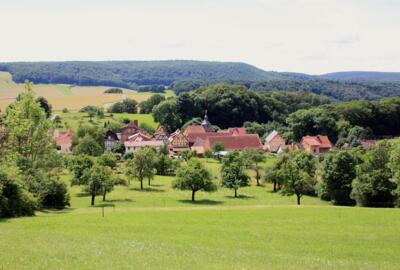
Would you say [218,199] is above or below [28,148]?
below

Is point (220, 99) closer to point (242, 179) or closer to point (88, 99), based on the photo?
point (88, 99)

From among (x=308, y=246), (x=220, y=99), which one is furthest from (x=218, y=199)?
(x=220, y=99)

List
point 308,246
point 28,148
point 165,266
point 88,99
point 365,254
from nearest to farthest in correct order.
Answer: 1. point 165,266
2. point 365,254
3. point 308,246
4. point 28,148
5. point 88,99

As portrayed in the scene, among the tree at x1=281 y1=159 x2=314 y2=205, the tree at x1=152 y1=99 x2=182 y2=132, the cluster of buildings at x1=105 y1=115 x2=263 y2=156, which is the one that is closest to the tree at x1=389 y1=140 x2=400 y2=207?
the tree at x1=281 y1=159 x2=314 y2=205

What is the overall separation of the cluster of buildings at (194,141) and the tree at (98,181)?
47346mm

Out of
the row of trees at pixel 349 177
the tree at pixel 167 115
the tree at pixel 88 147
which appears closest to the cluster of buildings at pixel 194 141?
the tree at pixel 167 115

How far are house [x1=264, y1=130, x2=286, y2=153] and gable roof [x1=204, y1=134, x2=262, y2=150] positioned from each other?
688 centimetres

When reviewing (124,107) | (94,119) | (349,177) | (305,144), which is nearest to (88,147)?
(94,119)

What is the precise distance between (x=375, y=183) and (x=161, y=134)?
255ft

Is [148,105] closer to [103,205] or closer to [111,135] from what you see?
[111,135]

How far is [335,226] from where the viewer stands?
33344mm

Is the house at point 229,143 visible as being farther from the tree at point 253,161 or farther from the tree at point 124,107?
the tree at point 124,107

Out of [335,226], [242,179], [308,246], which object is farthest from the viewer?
[242,179]

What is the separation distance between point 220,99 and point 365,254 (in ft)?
420
